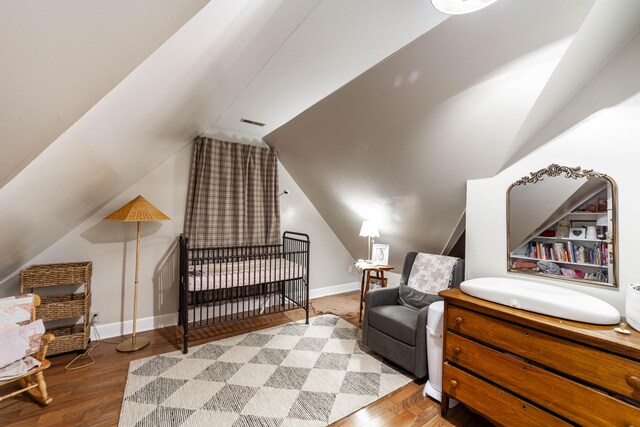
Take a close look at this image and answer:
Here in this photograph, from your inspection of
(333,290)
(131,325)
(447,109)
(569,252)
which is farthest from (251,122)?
A: (569,252)

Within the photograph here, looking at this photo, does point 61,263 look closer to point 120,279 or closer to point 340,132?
point 120,279

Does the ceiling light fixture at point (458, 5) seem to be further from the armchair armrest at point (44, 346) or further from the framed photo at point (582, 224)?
the armchair armrest at point (44, 346)

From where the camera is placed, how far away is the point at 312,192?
4.06m

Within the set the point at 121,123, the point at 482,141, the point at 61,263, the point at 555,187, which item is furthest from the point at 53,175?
the point at 555,187

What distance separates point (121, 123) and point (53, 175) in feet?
1.32

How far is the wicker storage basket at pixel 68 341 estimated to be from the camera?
2.39 metres

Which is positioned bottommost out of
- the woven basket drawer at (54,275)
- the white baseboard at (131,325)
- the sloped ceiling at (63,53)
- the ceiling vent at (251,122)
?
the white baseboard at (131,325)

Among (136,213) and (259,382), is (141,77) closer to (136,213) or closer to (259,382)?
(136,213)

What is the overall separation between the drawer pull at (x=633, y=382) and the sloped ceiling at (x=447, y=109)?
1356 mm

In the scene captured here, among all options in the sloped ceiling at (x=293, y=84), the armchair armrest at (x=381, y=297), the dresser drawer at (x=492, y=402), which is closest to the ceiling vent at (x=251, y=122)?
the sloped ceiling at (x=293, y=84)

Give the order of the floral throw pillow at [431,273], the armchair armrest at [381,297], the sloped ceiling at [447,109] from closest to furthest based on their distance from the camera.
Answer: the sloped ceiling at [447,109]
the floral throw pillow at [431,273]
the armchair armrest at [381,297]

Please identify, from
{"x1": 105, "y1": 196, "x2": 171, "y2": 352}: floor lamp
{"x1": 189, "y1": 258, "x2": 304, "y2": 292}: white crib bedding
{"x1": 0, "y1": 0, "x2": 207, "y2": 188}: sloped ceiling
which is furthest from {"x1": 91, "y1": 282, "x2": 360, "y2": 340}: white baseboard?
{"x1": 0, "y1": 0, "x2": 207, "y2": 188}: sloped ceiling

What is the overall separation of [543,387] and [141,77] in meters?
2.33

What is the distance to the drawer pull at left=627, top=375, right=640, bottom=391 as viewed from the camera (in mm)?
1113
